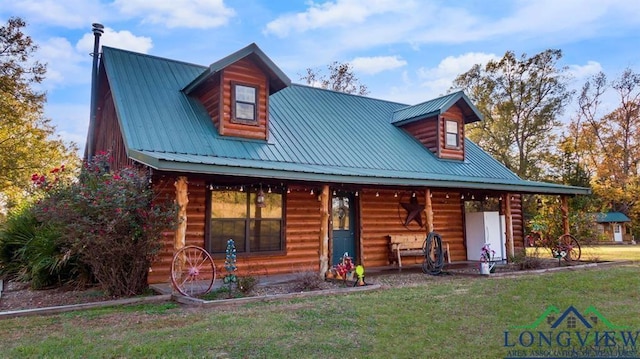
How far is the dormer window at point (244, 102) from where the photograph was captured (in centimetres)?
1070

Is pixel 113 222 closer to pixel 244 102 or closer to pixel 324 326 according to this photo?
pixel 324 326

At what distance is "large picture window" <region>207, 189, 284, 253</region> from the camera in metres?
9.61

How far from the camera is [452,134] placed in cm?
1481

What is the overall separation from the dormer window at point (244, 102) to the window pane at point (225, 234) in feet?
8.65

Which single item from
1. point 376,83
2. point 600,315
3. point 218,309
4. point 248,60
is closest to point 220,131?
point 248,60

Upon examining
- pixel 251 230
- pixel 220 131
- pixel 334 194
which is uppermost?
pixel 220 131

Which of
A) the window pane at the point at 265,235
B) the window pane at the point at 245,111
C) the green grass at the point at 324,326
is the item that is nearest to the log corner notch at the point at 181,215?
the green grass at the point at 324,326

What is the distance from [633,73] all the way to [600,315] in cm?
3443

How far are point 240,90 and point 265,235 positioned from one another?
12.0 feet

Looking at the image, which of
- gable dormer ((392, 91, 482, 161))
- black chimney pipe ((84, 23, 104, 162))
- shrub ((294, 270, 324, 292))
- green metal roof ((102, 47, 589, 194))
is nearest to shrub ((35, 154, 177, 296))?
green metal roof ((102, 47, 589, 194))

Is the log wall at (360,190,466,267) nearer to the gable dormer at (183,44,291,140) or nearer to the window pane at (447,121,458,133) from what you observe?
the window pane at (447,121,458,133)

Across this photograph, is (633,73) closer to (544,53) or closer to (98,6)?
(544,53)

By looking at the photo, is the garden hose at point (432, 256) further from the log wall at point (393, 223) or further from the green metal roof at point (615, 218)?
the green metal roof at point (615, 218)

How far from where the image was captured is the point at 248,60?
10.9 metres
